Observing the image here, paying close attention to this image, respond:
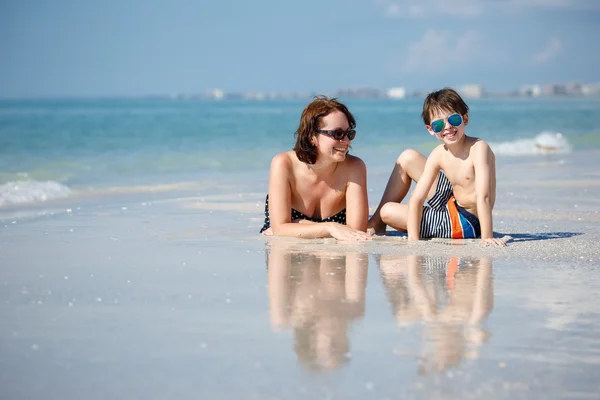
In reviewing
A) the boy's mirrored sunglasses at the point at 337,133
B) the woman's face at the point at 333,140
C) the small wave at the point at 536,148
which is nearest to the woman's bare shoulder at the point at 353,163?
the woman's face at the point at 333,140

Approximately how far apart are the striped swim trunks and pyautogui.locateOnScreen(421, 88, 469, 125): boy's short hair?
55cm

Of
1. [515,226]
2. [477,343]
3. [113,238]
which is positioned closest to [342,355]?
[477,343]

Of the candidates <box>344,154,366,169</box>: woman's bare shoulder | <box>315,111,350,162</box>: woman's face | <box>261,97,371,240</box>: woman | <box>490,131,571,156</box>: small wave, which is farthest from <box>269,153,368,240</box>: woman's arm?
<box>490,131,571,156</box>: small wave

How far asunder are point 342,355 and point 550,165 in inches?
478

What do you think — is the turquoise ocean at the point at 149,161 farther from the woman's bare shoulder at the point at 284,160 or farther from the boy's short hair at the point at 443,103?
the boy's short hair at the point at 443,103

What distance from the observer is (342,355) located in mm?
3686

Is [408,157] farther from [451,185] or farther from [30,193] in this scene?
[30,193]

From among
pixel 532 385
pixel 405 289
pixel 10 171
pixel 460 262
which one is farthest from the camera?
pixel 10 171

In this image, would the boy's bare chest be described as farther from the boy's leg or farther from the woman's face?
the woman's face

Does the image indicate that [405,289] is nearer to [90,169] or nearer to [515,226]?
[515,226]

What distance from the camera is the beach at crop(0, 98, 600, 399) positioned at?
3.41 meters

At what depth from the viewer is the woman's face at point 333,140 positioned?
663 cm

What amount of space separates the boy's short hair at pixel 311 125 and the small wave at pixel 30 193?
15.6 feet

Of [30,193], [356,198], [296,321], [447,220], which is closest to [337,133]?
[356,198]
